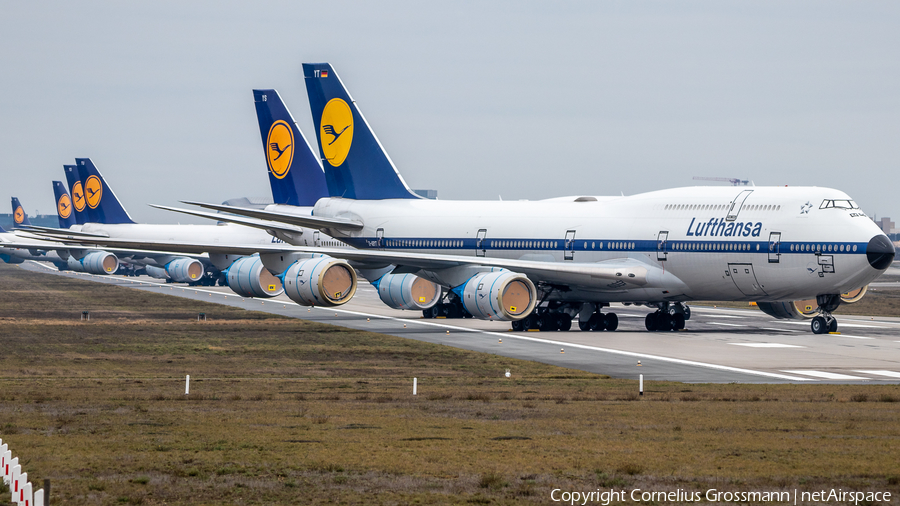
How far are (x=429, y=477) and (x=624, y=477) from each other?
2664 millimetres

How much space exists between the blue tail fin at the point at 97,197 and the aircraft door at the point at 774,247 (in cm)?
8159

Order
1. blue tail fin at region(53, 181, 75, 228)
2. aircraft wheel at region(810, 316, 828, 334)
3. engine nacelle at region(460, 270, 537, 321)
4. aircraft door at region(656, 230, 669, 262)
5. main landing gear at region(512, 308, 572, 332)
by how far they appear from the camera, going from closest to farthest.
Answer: engine nacelle at region(460, 270, 537, 321), aircraft door at region(656, 230, 669, 262), aircraft wheel at region(810, 316, 828, 334), main landing gear at region(512, 308, 572, 332), blue tail fin at region(53, 181, 75, 228)

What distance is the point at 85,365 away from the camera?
30.4m

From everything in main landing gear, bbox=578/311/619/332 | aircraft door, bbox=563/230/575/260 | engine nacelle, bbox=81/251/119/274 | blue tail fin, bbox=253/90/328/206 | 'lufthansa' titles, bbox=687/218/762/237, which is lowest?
main landing gear, bbox=578/311/619/332

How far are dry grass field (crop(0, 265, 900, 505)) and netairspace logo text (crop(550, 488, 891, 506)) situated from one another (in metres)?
0.33

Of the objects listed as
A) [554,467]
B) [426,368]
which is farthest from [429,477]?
[426,368]

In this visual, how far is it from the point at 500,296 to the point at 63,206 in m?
106

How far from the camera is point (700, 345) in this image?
37812mm

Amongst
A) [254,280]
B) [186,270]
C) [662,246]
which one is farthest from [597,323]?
[186,270]

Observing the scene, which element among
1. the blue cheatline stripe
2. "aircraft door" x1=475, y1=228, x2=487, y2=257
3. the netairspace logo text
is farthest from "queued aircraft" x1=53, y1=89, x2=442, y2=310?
→ the netairspace logo text

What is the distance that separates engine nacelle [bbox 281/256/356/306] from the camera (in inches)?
1601

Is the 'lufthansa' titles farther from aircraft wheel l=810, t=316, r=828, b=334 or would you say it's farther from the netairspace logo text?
the netairspace logo text

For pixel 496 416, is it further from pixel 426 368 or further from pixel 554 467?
pixel 426 368

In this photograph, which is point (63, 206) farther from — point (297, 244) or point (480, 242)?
point (480, 242)
